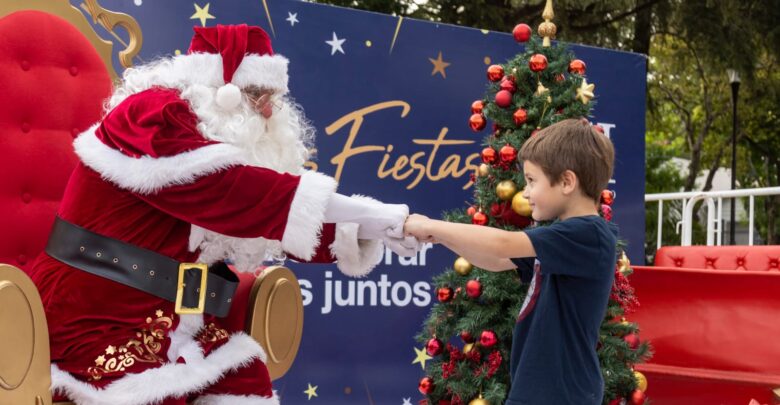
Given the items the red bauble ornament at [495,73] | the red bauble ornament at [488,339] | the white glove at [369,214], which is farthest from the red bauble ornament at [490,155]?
the white glove at [369,214]

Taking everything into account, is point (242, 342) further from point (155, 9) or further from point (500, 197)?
point (155, 9)

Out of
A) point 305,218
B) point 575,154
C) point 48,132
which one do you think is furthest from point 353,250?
point 48,132

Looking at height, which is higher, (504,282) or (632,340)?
(504,282)

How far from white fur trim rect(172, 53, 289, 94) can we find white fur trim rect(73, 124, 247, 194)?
0.36m

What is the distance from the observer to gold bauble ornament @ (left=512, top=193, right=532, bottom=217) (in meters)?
3.46

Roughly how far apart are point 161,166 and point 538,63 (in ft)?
6.41

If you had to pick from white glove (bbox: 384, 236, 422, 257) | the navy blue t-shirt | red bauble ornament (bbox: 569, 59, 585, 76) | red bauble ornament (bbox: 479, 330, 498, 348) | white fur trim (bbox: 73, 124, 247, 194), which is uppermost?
red bauble ornament (bbox: 569, 59, 585, 76)

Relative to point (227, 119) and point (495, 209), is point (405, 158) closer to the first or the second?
point (495, 209)

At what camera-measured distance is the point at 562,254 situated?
1916 millimetres

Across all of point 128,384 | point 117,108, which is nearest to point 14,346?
point 128,384

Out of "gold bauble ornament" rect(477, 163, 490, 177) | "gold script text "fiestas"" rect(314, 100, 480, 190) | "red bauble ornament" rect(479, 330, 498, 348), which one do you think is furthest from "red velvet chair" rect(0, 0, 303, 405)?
"gold script text "fiestas"" rect(314, 100, 480, 190)

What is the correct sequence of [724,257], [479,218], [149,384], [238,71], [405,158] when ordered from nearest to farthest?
[149,384], [238,71], [479,218], [405,158], [724,257]

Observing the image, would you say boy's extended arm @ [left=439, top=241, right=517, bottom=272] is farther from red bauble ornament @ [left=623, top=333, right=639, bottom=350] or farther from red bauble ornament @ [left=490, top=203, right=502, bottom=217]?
red bauble ornament @ [left=623, top=333, right=639, bottom=350]

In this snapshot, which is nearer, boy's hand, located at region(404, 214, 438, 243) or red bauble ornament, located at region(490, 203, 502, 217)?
boy's hand, located at region(404, 214, 438, 243)
